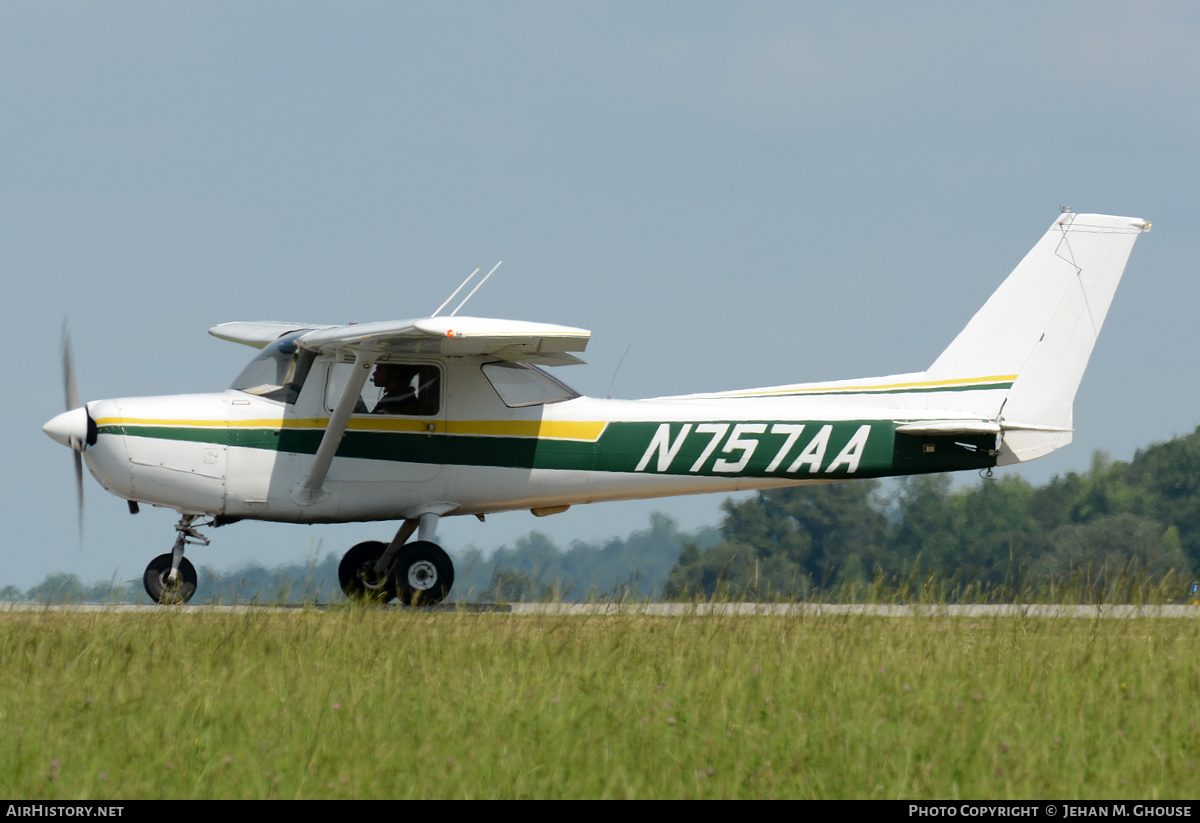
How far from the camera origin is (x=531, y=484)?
12812 mm

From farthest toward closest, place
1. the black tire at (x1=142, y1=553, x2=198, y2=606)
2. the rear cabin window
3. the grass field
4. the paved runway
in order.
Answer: the rear cabin window, the black tire at (x1=142, y1=553, x2=198, y2=606), the paved runway, the grass field

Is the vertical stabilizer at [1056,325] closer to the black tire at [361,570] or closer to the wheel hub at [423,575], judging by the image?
the wheel hub at [423,575]

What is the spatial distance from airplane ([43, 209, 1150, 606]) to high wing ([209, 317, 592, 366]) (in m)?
0.03

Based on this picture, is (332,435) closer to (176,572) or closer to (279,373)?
(279,373)

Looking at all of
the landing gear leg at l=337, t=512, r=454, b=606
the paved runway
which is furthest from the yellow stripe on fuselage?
the paved runway

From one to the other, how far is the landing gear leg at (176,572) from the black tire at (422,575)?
2.02 metres

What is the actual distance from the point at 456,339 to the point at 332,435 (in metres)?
1.57

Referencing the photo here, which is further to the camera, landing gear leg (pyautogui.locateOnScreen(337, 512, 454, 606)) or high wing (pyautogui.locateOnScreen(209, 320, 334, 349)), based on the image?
high wing (pyautogui.locateOnScreen(209, 320, 334, 349))

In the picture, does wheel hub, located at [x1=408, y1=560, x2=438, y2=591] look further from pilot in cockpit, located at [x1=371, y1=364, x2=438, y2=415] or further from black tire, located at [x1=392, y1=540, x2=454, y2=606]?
pilot in cockpit, located at [x1=371, y1=364, x2=438, y2=415]

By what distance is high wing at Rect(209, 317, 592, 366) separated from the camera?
35.1ft

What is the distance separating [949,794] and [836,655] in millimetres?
2630

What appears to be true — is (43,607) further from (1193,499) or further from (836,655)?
(1193,499)

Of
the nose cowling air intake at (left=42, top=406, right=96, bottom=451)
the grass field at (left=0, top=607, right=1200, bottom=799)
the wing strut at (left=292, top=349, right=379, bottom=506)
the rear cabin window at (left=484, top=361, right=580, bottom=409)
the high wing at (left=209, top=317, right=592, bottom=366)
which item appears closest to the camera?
the grass field at (left=0, top=607, right=1200, bottom=799)

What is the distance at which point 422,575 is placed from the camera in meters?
12.2
